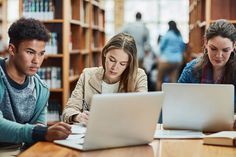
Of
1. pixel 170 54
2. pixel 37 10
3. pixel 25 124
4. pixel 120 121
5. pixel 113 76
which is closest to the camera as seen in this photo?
pixel 120 121

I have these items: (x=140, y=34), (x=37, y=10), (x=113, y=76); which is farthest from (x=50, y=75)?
(x=113, y=76)

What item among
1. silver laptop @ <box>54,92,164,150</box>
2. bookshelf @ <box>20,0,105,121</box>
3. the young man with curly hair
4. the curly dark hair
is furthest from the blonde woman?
bookshelf @ <box>20,0,105,121</box>

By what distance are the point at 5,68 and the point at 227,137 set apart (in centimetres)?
111

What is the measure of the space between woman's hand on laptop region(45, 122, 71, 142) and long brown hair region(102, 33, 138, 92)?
0.79 m

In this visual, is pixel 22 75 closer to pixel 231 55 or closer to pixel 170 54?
pixel 231 55

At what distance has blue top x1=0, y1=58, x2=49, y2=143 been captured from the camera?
2.18 meters

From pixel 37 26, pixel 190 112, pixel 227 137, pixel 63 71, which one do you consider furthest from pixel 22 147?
pixel 63 71

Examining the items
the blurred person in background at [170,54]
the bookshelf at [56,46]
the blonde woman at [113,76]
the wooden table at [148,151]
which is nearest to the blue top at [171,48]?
the blurred person in background at [170,54]

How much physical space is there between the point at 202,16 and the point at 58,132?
3.10 metres

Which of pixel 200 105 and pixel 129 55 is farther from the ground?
pixel 129 55

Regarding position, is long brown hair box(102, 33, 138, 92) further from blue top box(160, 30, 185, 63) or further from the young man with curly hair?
blue top box(160, 30, 185, 63)

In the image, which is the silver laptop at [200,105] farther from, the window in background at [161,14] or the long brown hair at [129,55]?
the window in background at [161,14]

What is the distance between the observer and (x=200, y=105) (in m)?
2.36

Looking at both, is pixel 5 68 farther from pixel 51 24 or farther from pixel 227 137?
pixel 51 24
